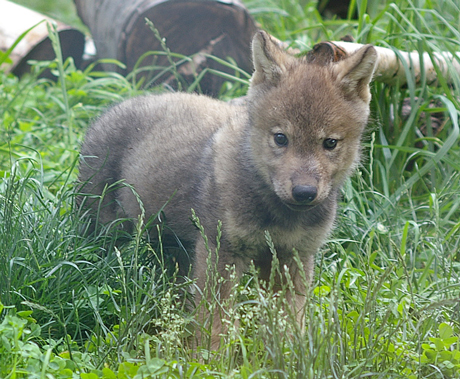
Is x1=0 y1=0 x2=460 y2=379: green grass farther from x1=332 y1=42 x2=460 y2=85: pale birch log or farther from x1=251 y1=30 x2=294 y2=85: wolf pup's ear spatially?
x1=251 y1=30 x2=294 y2=85: wolf pup's ear

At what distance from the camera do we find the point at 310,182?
2.93 m

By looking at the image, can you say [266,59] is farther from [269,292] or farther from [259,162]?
[269,292]

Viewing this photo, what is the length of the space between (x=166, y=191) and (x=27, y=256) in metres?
0.95

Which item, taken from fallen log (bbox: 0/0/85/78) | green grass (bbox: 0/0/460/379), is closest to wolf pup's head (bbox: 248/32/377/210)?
green grass (bbox: 0/0/460/379)

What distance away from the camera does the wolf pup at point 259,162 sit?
3.04m

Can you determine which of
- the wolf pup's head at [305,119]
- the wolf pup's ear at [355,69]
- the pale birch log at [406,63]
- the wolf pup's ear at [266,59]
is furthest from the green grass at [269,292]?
the wolf pup's ear at [266,59]

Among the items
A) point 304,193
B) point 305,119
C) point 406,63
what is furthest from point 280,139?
point 406,63

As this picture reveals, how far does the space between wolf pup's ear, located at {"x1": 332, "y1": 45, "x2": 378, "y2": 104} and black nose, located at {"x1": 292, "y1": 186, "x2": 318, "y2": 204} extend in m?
0.65

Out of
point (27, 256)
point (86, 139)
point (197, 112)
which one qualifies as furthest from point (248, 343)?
point (86, 139)

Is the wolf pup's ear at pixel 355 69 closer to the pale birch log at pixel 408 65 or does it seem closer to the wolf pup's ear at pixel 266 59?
the wolf pup's ear at pixel 266 59

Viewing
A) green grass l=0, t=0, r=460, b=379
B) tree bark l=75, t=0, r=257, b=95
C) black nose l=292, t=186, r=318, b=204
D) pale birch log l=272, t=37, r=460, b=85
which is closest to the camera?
green grass l=0, t=0, r=460, b=379

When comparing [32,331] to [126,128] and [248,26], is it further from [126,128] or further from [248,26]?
[248,26]

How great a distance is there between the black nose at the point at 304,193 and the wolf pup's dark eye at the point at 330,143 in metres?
0.28

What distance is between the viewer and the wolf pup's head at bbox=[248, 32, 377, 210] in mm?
3010
